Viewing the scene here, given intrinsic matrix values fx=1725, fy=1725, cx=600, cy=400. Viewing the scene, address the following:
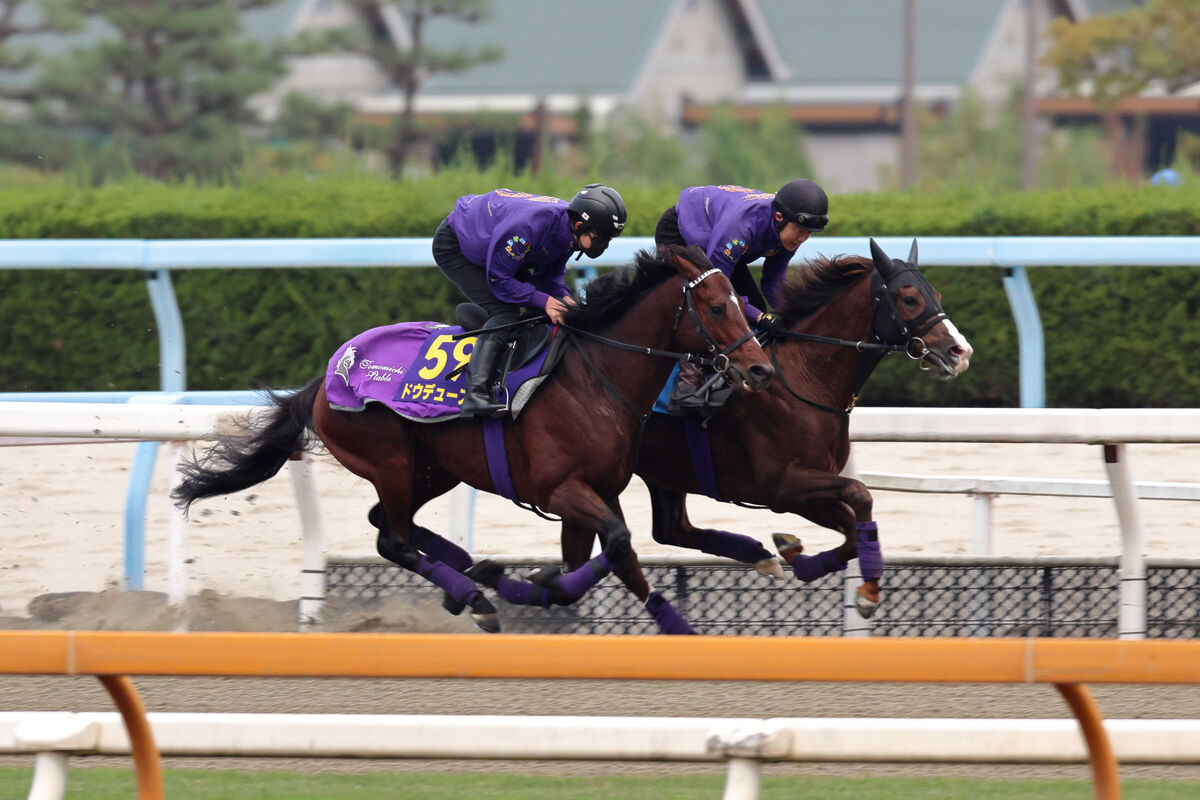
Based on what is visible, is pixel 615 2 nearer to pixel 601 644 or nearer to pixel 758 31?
pixel 758 31

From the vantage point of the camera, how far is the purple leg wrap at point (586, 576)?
4.54m

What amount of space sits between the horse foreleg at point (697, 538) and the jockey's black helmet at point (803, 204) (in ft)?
2.88

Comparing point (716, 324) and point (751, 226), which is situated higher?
point (751, 226)

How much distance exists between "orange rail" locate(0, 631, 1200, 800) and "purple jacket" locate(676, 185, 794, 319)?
2224 mm

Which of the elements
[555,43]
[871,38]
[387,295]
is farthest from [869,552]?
[871,38]

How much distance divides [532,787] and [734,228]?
192 centimetres

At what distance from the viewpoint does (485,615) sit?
4750mm

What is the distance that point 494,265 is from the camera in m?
4.69

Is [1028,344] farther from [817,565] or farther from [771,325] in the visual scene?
[817,565]

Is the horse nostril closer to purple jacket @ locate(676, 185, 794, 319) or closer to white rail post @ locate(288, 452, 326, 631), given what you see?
purple jacket @ locate(676, 185, 794, 319)

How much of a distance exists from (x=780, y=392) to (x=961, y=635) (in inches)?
34.0

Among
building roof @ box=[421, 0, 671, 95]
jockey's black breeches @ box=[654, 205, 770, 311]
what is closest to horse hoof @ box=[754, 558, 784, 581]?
jockey's black breeches @ box=[654, 205, 770, 311]

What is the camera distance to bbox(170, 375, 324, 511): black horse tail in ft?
16.1

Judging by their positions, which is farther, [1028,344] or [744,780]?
[1028,344]
